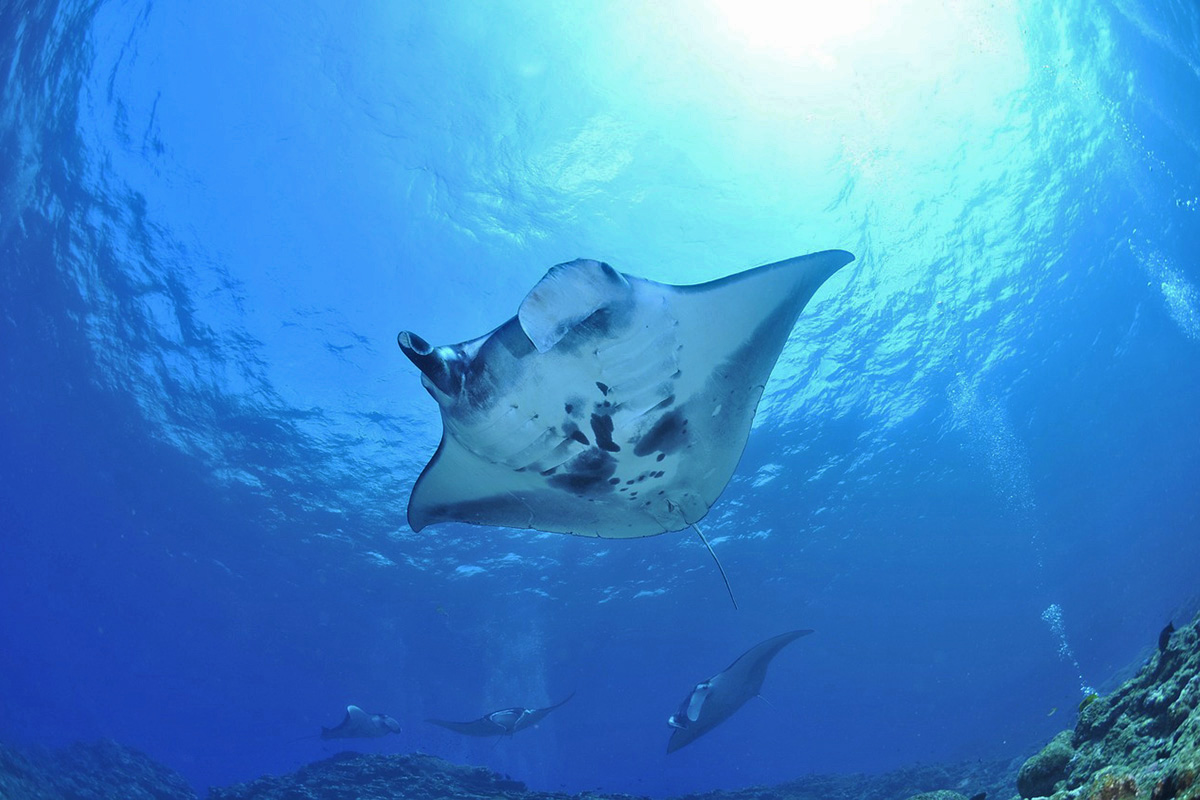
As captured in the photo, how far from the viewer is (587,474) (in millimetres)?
4055

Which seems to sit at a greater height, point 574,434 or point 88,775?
point 88,775

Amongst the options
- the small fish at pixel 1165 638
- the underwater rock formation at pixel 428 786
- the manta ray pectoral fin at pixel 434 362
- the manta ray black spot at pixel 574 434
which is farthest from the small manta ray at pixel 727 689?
the manta ray pectoral fin at pixel 434 362

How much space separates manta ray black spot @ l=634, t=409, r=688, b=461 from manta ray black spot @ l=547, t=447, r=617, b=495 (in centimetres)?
23

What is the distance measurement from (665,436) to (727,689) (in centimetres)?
1052

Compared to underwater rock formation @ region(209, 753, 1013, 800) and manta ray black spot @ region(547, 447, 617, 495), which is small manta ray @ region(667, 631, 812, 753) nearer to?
underwater rock formation @ region(209, 753, 1013, 800)

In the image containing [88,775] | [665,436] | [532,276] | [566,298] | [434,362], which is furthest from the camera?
[88,775]

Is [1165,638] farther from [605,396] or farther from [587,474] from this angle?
[605,396]

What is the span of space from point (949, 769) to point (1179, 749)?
72.4ft

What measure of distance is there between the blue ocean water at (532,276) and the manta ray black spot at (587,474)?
29.6ft

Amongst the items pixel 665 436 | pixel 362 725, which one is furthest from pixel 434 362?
pixel 362 725

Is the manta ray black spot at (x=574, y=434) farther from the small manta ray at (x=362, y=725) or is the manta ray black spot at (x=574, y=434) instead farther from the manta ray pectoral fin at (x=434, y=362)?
the small manta ray at (x=362, y=725)

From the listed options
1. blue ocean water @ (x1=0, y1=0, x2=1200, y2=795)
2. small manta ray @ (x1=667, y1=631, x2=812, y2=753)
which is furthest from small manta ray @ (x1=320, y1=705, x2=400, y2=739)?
small manta ray @ (x1=667, y1=631, x2=812, y2=753)

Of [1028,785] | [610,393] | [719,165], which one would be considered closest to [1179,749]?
[1028,785]

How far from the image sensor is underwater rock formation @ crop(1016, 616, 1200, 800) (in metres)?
2.04
